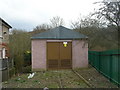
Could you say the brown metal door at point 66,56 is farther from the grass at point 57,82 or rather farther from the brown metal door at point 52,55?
the grass at point 57,82

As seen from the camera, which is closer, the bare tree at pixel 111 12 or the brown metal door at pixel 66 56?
the bare tree at pixel 111 12

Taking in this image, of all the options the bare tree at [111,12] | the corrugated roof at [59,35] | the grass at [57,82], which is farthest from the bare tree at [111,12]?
the corrugated roof at [59,35]

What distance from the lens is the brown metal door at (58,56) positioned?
1967 centimetres

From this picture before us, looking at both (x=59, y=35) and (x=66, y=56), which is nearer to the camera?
(x=66, y=56)

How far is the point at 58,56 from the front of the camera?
19844 millimetres

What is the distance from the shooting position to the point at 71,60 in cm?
1984

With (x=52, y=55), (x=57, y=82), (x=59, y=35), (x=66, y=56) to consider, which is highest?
(x=59, y=35)

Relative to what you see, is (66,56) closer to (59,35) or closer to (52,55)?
(52,55)

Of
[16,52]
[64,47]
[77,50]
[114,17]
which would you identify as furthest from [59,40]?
[114,17]

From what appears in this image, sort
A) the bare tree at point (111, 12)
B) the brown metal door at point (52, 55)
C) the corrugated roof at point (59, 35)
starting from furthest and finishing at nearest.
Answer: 1. the corrugated roof at point (59, 35)
2. the brown metal door at point (52, 55)
3. the bare tree at point (111, 12)

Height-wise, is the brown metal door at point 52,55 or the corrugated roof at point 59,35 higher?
the corrugated roof at point 59,35

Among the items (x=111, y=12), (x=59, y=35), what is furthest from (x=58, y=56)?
(x=111, y=12)

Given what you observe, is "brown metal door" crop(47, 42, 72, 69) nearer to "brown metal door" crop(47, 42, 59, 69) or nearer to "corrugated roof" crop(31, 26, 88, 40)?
"brown metal door" crop(47, 42, 59, 69)

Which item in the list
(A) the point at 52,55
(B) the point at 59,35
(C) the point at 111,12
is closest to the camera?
(C) the point at 111,12
